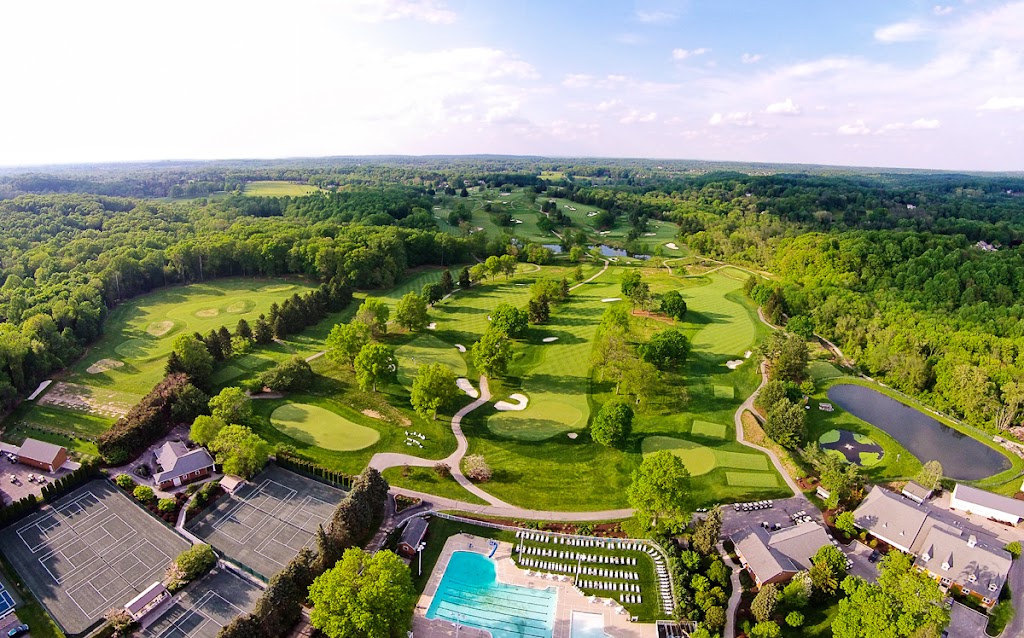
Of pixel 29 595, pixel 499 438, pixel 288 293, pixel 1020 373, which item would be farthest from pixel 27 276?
pixel 1020 373

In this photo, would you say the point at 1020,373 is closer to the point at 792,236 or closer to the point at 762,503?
the point at 762,503

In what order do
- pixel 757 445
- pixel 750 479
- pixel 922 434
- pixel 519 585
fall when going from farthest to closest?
pixel 922 434 < pixel 757 445 < pixel 750 479 < pixel 519 585

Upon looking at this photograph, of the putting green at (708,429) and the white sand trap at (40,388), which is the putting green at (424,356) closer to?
the putting green at (708,429)

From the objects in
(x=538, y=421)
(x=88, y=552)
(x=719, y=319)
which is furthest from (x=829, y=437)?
(x=88, y=552)

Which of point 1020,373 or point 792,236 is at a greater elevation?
point 792,236

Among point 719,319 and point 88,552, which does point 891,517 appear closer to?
point 719,319

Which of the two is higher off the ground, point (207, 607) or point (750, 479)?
point (750, 479)

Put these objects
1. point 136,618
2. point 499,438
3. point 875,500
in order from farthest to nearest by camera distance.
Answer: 1. point 499,438
2. point 875,500
3. point 136,618
